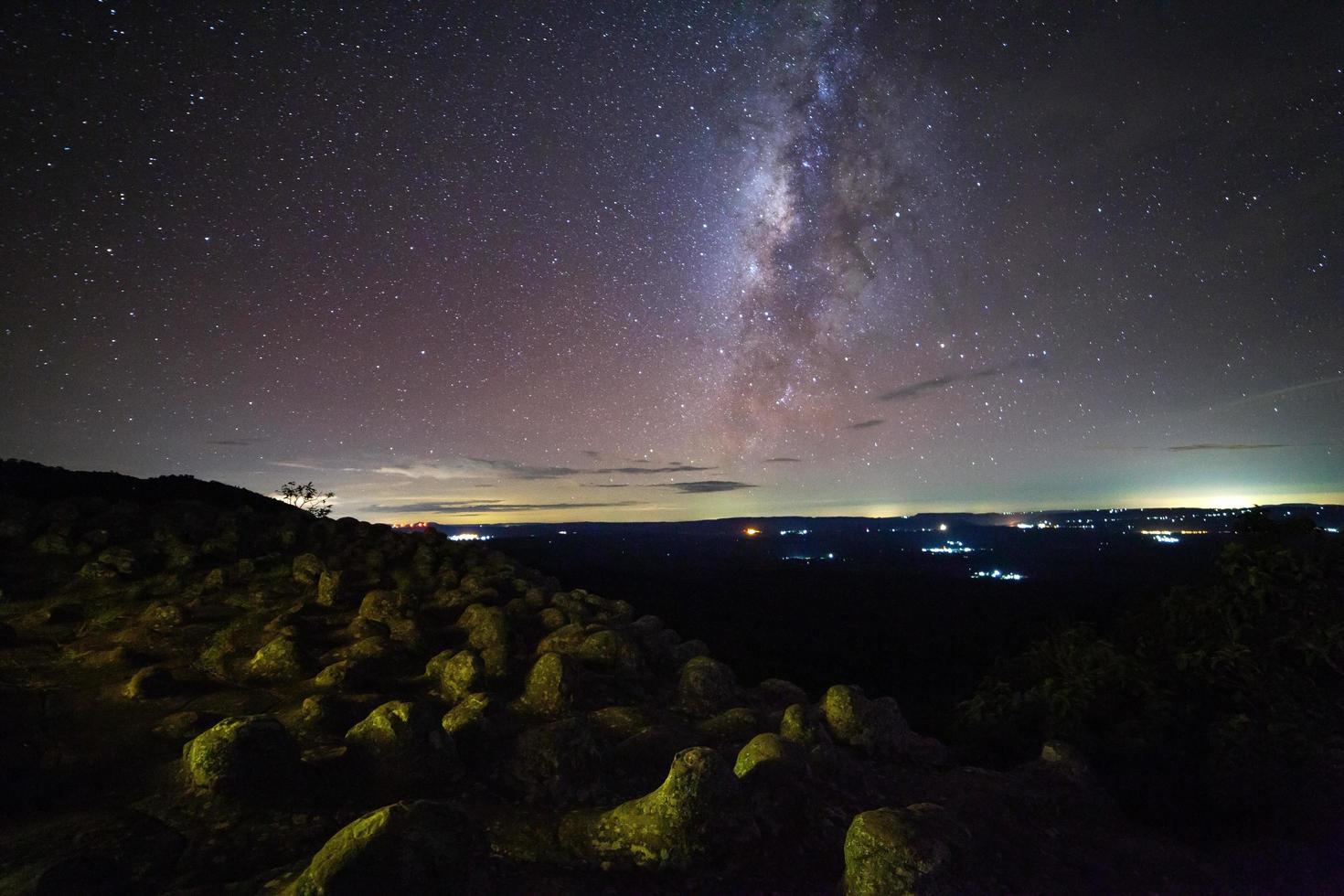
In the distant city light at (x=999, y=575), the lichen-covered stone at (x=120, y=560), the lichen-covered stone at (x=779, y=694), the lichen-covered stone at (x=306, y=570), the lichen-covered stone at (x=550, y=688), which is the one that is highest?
the lichen-covered stone at (x=120, y=560)

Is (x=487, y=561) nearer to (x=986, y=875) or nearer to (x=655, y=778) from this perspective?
(x=655, y=778)

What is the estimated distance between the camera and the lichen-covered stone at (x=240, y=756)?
14.0ft

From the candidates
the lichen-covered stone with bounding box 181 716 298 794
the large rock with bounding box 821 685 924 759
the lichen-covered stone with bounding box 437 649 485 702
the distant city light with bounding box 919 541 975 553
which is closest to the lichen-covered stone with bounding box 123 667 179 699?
the lichen-covered stone with bounding box 181 716 298 794

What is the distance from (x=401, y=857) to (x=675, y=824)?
2.04 m

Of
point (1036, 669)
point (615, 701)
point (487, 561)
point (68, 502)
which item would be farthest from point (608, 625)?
point (68, 502)

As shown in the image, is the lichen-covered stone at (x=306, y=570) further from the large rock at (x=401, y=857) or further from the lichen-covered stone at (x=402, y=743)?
the large rock at (x=401, y=857)

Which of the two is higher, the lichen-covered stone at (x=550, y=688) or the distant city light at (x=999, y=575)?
the lichen-covered stone at (x=550, y=688)

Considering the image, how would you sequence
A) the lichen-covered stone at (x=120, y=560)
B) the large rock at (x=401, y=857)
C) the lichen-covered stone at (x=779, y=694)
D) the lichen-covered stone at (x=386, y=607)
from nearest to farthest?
the large rock at (x=401, y=857) < the lichen-covered stone at (x=386, y=607) < the lichen-covered stone at (x=120, y=560) < the lichen-covered stone at (x=779, y=694)

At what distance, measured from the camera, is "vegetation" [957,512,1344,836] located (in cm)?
672

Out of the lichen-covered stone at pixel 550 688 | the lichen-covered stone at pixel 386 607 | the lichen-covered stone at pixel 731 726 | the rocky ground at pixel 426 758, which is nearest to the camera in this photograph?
the rocky ground at pixel 426 758

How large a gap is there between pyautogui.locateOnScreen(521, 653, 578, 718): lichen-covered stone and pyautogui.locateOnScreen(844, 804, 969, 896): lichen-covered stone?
3.69 m

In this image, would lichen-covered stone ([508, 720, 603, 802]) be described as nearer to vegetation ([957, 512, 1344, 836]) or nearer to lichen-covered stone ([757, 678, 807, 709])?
lichen-covered stone ([757, 678, 807, 709])

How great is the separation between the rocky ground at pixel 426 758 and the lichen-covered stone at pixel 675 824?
0.02 metres

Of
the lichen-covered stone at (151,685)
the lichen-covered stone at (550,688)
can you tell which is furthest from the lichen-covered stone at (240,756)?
the lichen-covered stone at (550,688)
